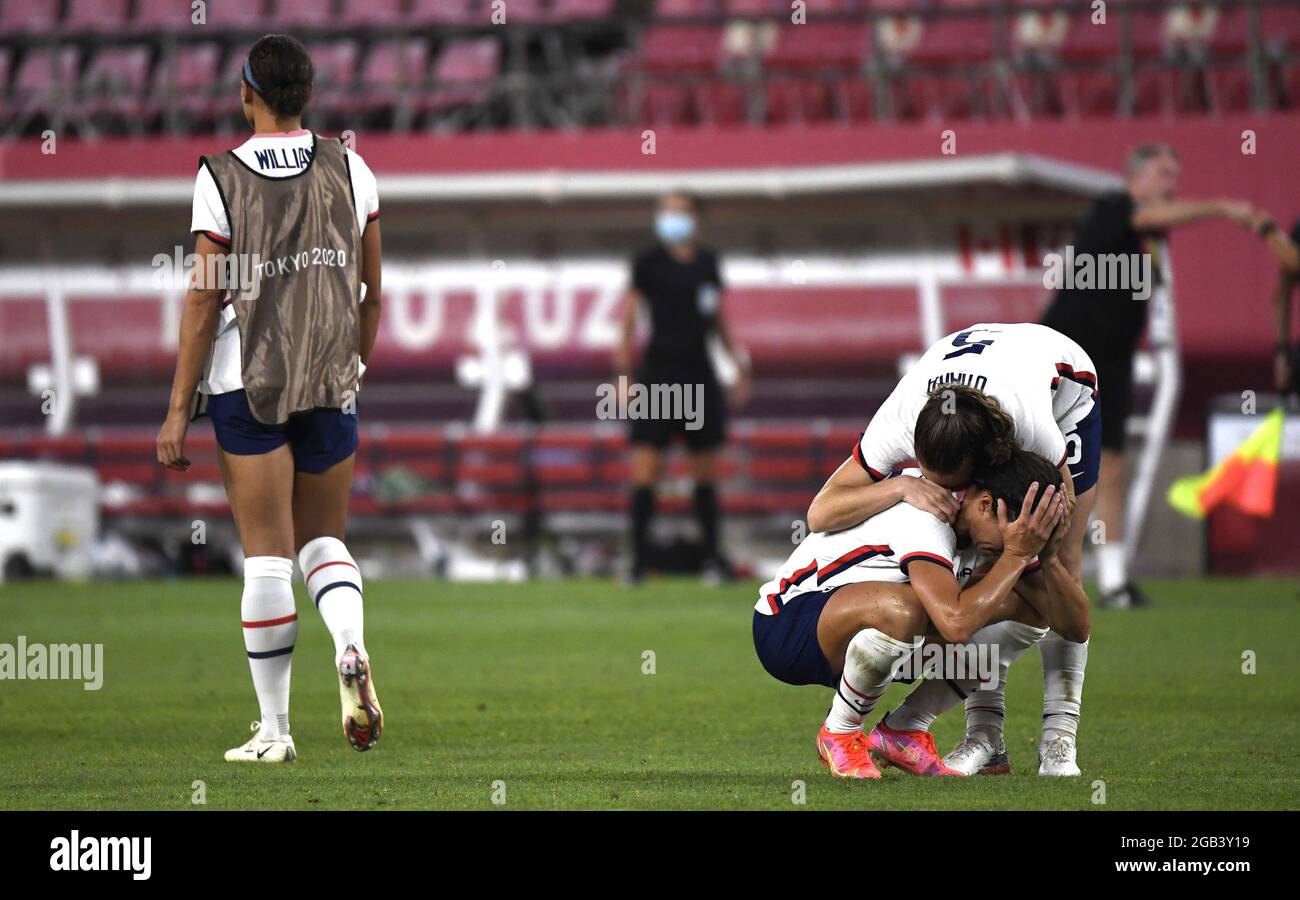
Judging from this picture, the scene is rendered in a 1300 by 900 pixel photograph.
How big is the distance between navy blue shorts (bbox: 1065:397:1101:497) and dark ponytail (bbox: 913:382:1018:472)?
0.54 metres

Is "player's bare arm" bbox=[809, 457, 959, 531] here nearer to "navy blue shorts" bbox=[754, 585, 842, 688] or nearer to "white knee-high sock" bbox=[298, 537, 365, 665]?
"navy blue shorts" bbox=[754, 585, 842, 688]

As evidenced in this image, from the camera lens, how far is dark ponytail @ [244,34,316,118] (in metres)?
5.32

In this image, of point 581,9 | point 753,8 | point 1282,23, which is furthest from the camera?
point 581,9

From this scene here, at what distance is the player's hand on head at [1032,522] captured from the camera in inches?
179

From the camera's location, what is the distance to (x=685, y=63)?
62.5ft

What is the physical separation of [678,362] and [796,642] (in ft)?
25.4

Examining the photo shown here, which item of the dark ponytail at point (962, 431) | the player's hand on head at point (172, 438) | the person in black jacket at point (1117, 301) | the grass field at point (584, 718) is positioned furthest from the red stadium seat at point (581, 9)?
the dark ponytail at point (962, 431)

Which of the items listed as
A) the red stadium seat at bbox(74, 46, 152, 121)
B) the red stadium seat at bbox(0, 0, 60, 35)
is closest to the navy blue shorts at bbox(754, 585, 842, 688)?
the red stadium seat at bbox(74, 46, 152, 121)

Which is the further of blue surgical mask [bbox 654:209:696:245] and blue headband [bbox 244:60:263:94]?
blue surgical mask [bbox 654:209:696:245]

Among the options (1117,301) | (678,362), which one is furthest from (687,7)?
(1117,301)

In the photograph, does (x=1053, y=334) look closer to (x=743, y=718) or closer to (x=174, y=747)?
(x=743, y=718)

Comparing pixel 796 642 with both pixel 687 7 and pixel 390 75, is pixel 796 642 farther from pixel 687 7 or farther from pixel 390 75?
pixel 687 7

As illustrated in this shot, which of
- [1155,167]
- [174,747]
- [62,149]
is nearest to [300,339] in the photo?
[174,747]
